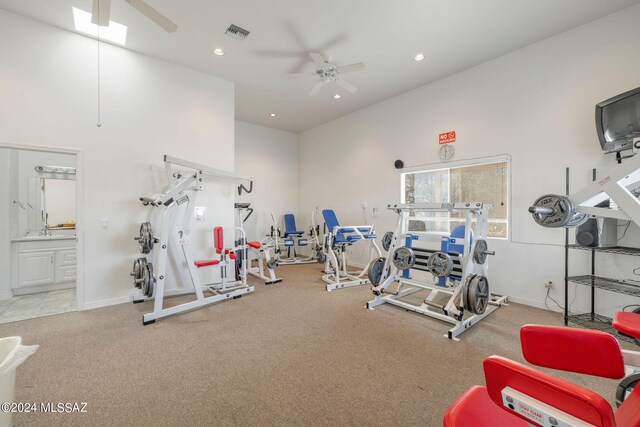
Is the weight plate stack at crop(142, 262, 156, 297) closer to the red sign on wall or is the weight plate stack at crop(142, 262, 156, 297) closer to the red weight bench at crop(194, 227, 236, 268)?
the red weight bench at crop(194, 227, 236, 268)

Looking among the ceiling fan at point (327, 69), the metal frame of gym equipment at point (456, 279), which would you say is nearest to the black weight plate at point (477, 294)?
the metal frame of gym equipment at point (456, 279)

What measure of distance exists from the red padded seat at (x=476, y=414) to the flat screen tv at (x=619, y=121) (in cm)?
342

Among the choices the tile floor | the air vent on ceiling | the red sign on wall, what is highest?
the air vent on ceiling

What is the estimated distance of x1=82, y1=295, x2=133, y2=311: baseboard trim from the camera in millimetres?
3626

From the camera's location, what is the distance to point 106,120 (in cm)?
375

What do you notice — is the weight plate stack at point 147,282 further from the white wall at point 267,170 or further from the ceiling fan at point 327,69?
the white wall at point 267,170

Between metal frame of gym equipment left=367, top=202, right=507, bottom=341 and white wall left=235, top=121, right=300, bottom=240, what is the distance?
414 cm

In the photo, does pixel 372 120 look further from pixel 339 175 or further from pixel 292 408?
pixel 292 408

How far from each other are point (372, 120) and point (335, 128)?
1.21m

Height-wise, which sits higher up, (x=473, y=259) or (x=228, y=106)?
(x=228, y=106)

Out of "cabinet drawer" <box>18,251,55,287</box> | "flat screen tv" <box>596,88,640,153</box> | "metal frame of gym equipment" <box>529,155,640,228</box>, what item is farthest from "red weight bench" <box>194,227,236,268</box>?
"flat screen tv" <box>596,88,640,153</box>

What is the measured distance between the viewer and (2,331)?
2984 millimetres

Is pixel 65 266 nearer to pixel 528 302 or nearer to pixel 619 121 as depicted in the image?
pixel 528 302

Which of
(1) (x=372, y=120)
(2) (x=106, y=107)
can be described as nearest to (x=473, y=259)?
(1) (x=372, y=120)
